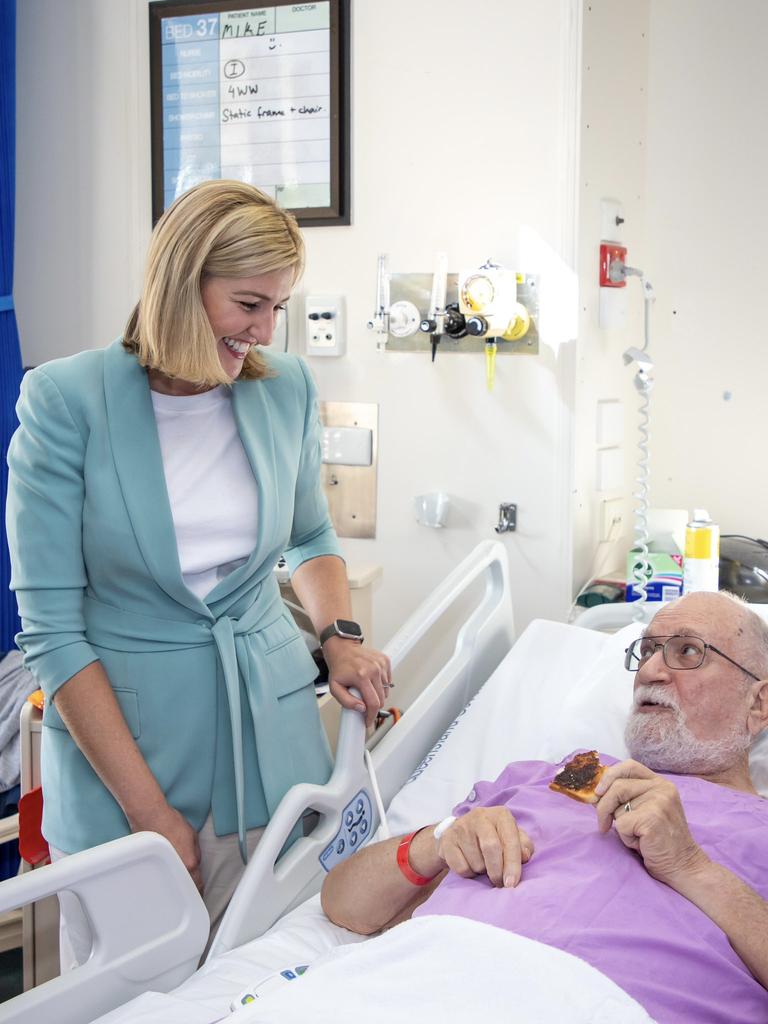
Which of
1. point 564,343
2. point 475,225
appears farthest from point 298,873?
point 475,225

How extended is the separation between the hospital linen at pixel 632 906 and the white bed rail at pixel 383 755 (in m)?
0.24

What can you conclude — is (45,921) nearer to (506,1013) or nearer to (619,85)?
(506,1013)

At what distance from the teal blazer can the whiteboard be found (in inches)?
51.6

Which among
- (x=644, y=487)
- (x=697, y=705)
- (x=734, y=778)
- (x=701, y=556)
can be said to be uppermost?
(x=644, y=487)

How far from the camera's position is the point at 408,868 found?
1.46 meters

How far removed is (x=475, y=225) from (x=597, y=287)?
1.14 feet

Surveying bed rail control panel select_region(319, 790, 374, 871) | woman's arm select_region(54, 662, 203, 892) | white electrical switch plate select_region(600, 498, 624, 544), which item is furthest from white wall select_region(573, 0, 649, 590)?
woman's arm select_region(54, 662, 203, 892)

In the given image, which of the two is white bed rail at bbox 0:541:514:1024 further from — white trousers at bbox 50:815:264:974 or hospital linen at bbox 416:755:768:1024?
hospital linen at bbox 416:755:768:1024

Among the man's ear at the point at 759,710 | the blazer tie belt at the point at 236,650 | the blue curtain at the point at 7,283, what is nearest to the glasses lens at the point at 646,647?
the man's ear at the point at 759,710

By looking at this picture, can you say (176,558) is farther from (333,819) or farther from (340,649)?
(333,819)

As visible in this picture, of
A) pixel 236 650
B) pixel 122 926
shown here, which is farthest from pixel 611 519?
pixel 122 926

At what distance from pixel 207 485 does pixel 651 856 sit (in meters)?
0.79

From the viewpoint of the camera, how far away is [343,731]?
1.67 metres

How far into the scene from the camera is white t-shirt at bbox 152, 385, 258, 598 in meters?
1.51
